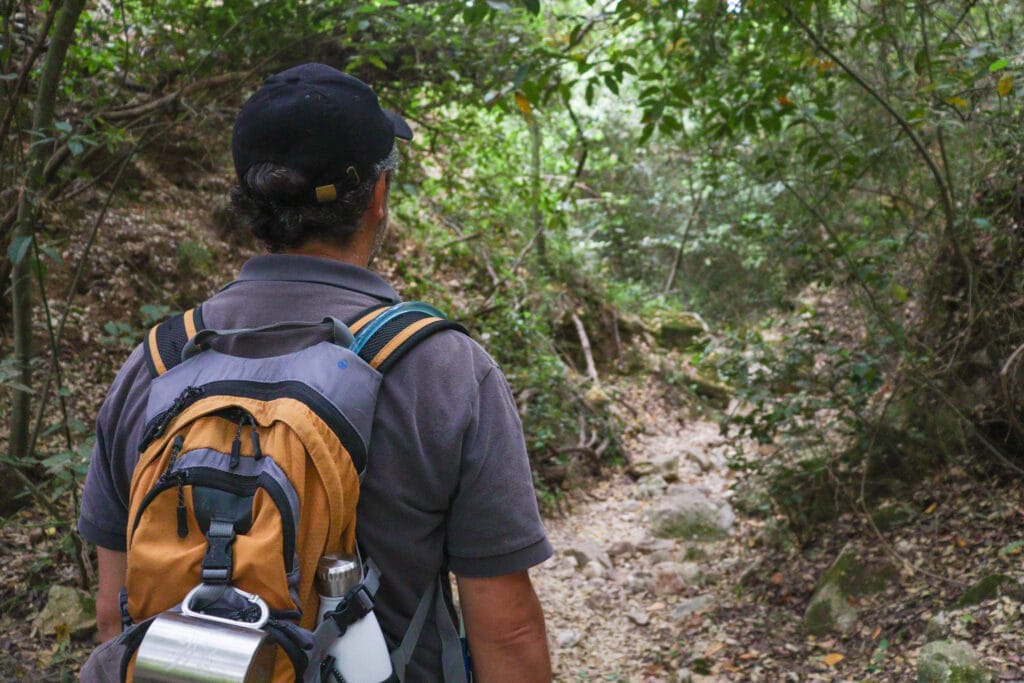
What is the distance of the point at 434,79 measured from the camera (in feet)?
18.3

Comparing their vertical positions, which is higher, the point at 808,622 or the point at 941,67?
the point at 941,67

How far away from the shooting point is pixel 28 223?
3.14m

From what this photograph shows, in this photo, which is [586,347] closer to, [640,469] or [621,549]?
[640,469]

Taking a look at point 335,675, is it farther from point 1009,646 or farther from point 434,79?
point 434,79

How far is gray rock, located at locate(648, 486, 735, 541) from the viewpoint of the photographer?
21.1ft

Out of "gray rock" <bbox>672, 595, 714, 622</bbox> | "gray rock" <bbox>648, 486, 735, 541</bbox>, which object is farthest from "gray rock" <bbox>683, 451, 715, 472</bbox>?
"gray rock" <bbox>672, 595, 714, 622</bbox>

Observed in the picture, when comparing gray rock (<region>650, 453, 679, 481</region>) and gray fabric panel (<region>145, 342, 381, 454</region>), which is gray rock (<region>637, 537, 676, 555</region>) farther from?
gray fabric panel (<region>145, 342, 381, 454</region>)

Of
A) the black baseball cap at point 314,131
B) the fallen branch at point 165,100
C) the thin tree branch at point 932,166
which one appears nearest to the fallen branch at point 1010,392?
the thin tree branch at point 932,166

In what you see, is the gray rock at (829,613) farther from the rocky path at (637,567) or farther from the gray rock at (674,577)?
the gray rock at (674,577)

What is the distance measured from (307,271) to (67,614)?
111 inches

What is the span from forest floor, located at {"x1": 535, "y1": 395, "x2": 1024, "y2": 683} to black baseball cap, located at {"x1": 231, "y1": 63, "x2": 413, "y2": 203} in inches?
123

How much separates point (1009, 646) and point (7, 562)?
172 inches

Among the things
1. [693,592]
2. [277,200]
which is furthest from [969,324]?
[277,200]

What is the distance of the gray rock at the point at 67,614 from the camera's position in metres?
3.38
